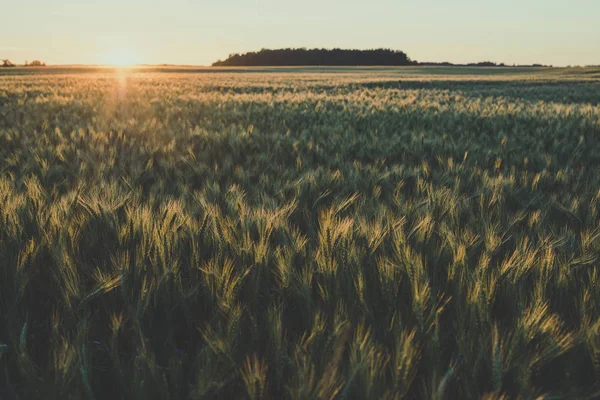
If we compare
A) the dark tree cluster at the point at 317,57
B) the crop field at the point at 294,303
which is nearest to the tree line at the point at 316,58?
the dark tree cluster at the point at 317,57

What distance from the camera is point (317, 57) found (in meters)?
86.5

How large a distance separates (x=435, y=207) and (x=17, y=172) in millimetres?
2487

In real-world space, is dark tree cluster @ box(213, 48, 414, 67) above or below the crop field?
above

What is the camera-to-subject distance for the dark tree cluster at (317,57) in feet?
274

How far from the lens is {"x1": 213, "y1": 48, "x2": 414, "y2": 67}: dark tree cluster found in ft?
274

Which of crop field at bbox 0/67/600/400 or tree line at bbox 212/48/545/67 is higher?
tree line at bbox 212/48/545/67

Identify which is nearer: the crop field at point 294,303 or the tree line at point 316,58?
the crop field at point 294,303

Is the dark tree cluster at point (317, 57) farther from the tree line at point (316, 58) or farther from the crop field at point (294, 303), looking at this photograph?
the crop field at point (294, 303)

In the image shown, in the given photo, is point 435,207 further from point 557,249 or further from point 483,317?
point 483,317

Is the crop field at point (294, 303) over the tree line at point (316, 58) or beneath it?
beneath

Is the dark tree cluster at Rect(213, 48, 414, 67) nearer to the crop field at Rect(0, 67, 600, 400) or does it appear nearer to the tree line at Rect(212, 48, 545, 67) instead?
the tree line at Rect(212, 48, 545, 67)

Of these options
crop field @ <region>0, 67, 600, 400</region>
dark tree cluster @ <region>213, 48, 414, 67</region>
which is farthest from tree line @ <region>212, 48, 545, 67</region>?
crop field @ <region>0, 67, 600, 400</region>

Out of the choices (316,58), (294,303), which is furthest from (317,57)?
(294,303)

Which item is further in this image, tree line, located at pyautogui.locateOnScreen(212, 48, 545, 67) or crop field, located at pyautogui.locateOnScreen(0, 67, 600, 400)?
tree line, located at pyautogui.locateOnScreen(212, 48, 545, 67)
